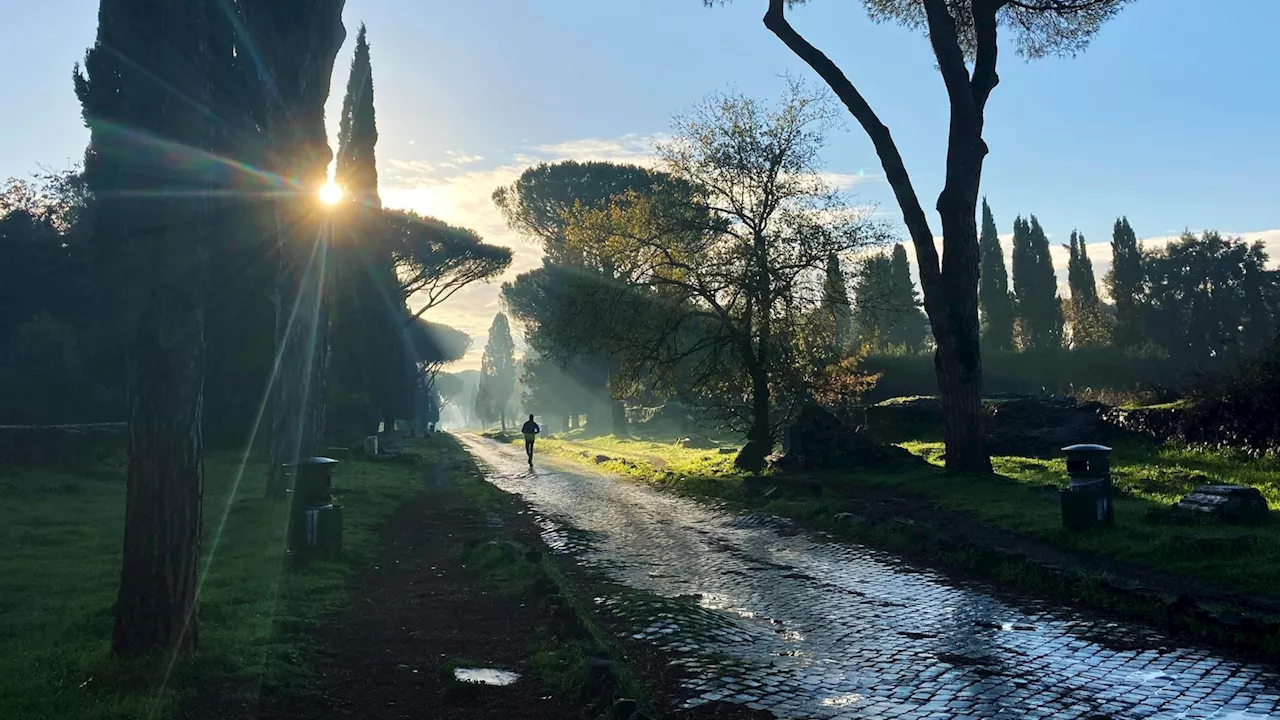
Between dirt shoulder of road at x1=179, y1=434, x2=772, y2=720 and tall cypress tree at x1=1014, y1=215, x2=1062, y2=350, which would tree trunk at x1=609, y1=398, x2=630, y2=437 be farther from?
dirt shoulder of road at x1=179, y1=434, x2=772, y2=720

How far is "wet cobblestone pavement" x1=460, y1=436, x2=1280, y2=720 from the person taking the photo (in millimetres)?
4930

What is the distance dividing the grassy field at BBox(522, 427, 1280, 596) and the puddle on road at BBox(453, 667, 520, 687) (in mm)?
6111

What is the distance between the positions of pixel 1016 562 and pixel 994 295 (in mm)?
59176

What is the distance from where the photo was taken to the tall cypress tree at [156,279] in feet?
19.4

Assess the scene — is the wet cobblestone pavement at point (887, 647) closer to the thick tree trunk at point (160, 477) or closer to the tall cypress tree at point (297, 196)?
the thick tree trunk at point (160, 477)

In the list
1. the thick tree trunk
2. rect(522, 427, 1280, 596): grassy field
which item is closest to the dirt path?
the thick tree trunk

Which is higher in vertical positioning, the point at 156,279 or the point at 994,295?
the point at 994,295

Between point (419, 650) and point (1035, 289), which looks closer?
point (419, 650)

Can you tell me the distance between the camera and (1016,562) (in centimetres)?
864

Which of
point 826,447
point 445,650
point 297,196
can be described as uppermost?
point 297,196

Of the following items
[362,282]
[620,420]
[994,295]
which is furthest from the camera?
[994,295]

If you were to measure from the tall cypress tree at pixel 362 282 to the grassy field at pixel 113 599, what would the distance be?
21675mm

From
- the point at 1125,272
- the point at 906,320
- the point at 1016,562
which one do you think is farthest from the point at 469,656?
the point at 1125,272

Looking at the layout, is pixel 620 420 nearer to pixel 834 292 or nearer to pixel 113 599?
pixel 834 292
